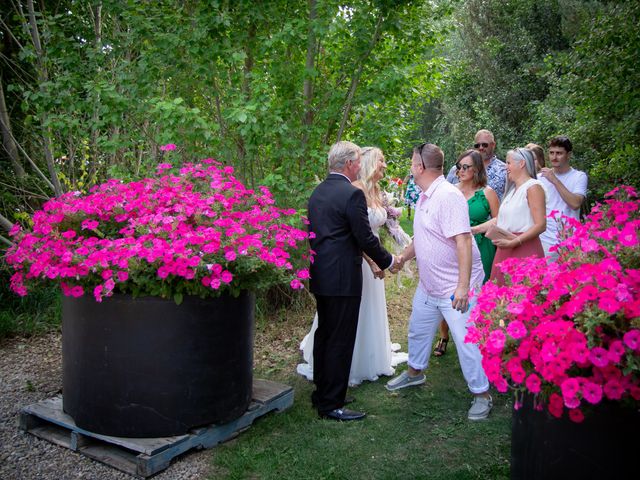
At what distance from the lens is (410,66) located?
19.7 ft

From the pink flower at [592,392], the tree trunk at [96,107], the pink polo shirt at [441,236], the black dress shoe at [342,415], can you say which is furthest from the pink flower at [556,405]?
the tree trunk at [96,107]

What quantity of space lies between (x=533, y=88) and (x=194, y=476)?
1556 cm

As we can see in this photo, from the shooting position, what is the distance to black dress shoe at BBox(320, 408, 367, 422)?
4152 mm

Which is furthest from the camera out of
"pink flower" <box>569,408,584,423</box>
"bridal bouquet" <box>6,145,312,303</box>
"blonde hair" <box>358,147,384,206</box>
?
"blonde hair" <box>358,147,384,206</box>

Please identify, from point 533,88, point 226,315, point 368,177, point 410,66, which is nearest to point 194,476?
point 226,315

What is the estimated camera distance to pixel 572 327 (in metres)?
2.25

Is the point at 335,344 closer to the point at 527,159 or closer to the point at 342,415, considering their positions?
the point at 342,415

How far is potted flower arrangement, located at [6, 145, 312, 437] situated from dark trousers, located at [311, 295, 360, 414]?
63cm

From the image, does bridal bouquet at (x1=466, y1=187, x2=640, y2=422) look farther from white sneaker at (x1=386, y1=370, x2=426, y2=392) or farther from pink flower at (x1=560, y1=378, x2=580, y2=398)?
white sneaker at (x1=386, y1=370, x2=426, y2=392)

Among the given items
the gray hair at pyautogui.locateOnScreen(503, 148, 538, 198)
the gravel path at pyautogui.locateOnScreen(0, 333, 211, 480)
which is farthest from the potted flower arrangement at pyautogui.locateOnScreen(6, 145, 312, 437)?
the gray hair at pyautogui.locateOnScreen(503, 148, 538, 198)

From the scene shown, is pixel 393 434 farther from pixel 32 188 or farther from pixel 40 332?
pixel 32 188

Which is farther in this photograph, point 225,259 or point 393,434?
point 393,434

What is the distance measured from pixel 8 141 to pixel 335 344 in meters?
5.14

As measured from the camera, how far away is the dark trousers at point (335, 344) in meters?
4.14
